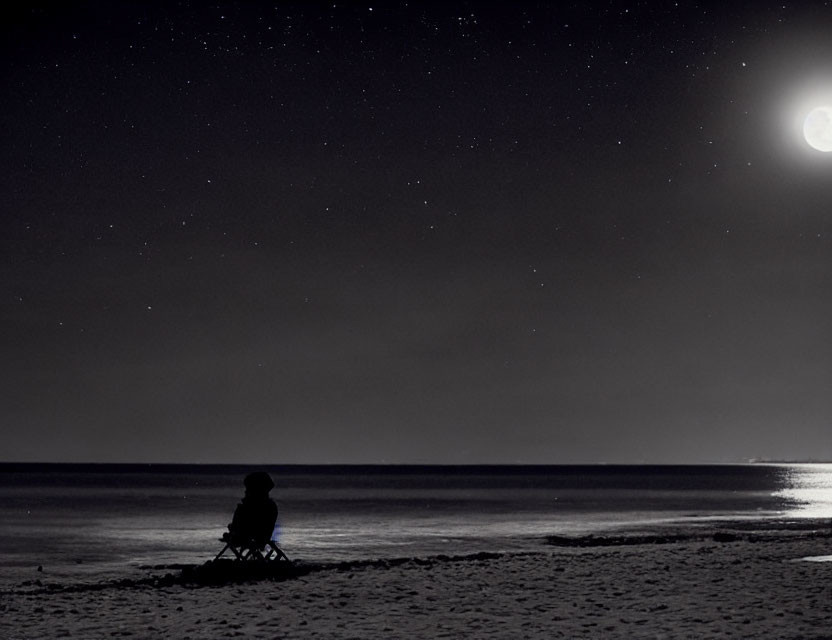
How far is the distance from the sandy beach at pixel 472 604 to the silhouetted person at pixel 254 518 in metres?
1.18

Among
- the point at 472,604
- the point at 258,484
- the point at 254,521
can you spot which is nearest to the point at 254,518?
the point at 254,521

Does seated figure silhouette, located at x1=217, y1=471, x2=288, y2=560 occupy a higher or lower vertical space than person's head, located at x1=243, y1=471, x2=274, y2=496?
lower

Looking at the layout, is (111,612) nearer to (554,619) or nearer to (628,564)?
(554,619)

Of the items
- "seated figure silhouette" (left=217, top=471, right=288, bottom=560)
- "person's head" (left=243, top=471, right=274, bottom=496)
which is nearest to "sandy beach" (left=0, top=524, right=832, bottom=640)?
"seated figure silhouette" (left=217, top=471, right=288, bottom=560)

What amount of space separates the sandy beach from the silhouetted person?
1.18m

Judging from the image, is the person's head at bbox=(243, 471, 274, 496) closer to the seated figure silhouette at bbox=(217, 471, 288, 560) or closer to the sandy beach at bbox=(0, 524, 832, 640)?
the seated figure silhouette at bbox=(217, 471, 288, 560)

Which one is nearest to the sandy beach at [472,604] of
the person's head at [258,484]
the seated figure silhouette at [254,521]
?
the seated figure silhouette at [254,521]

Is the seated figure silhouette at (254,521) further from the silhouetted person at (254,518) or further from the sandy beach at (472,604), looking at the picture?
the sandy beach at (472,604)

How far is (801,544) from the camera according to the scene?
→ 2320 cm

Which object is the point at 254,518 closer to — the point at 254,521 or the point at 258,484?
the point at 254,521

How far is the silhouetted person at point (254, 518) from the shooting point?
55.8ft

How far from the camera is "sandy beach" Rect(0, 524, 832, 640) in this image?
11.1 metres

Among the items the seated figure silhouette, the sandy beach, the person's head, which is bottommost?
the sandy beach

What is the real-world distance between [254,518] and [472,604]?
5.35 meters
